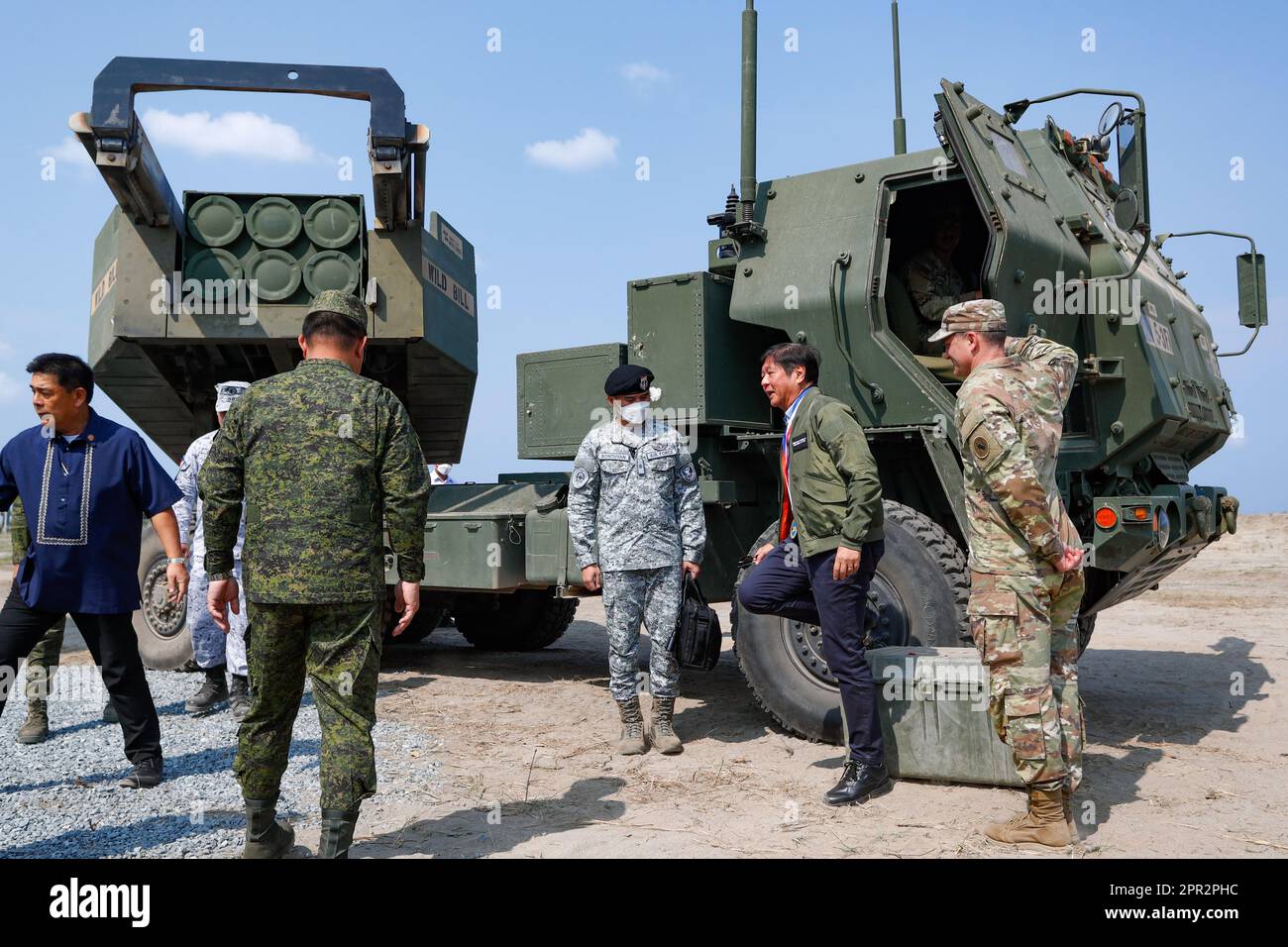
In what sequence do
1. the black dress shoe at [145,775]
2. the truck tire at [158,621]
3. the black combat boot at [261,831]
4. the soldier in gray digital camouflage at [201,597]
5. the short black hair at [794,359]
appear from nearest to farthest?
the black combat boot at [261,831] → the black dress shoe at [145,775] → the short black hair at [794,359] → the soldier in gray digital camouflage at [201,597] → the truck tire at [158,621]

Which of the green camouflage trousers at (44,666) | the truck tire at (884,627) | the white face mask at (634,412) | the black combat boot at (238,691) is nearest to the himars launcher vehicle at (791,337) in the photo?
the truck tire at (884,627)

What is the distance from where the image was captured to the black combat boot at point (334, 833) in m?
3.05

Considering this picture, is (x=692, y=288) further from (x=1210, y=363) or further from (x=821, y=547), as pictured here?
(x=1210, y=363)

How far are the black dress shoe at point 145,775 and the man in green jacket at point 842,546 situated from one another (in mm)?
2710

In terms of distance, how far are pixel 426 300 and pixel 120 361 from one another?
2024mm

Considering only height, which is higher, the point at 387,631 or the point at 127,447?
the point at 127,447

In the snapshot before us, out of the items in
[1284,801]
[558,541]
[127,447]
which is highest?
[127,447]

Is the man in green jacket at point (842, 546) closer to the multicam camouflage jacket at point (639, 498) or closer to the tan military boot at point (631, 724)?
the multicam camouflage jacket at point (639, 498)

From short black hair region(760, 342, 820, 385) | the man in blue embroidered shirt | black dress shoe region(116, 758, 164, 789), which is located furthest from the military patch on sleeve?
black dress shoe region(116, 758, 164, 789)

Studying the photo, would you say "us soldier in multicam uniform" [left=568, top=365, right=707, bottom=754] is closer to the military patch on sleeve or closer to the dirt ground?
the dirt ground

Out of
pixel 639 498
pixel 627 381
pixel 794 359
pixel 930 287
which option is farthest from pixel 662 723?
pixel 930 287
